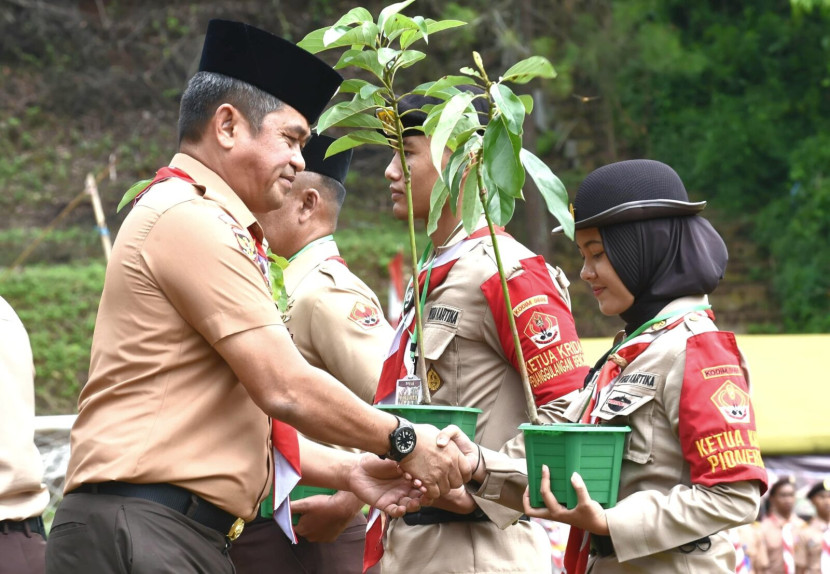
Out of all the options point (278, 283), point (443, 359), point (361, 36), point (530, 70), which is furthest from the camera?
point (278, 283)

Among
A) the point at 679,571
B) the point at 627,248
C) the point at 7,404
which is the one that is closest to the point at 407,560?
the point at 679,571

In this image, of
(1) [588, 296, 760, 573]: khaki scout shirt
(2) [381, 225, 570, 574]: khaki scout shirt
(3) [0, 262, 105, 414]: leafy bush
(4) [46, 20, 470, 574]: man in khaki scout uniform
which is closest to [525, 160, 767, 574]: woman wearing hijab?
(1) [588, 296, 760, 573]: khaki scout shirt

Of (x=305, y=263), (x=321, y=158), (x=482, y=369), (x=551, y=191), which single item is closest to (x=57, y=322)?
(x=321, y=158)

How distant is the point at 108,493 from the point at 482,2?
1437cm

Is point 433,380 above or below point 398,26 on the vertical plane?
below

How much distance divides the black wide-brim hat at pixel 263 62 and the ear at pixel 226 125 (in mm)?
91

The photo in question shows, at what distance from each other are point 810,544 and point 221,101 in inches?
229

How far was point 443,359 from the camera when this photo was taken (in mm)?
3414

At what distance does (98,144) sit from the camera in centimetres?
1705

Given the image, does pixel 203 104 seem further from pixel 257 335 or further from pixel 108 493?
pixel 108 493

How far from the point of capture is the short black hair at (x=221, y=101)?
9.56 ft

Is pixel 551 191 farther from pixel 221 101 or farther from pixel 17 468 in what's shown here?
pixel 17 468

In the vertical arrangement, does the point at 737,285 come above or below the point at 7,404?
below

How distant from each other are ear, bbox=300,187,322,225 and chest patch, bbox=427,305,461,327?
3.61 ft
